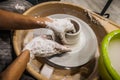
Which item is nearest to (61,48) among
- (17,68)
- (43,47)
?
(43,47)

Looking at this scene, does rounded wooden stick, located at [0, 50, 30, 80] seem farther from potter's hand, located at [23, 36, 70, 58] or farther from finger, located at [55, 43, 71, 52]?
finger, located at [55, 43, 71, 52]

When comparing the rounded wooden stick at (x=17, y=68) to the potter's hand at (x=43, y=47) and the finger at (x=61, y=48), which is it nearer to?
the potter's hand at (x=43, y=47)

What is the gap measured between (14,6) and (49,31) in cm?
28

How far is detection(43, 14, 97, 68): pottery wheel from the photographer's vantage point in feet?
3.92

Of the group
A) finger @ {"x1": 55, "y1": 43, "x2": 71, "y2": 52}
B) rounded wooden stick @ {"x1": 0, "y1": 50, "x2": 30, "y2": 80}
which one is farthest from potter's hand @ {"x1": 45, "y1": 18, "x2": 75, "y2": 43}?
rounded wooden stick @ {"x1": 0, "y1": 50, "x2": 30, "y2": 80}

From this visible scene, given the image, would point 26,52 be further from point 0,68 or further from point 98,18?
point 98,18

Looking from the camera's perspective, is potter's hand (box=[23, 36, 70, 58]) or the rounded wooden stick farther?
potter's hand (box=[23, 36, 70, 58])

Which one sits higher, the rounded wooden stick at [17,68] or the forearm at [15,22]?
the forearm at [15,22]

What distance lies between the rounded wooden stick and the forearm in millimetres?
158

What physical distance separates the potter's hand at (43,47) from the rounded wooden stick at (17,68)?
53 millimetres

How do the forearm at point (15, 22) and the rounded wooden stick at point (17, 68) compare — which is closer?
the rounded wooden stick at point (17, 68)

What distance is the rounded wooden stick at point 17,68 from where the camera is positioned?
38.3 inches

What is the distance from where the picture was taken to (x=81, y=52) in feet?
4.11

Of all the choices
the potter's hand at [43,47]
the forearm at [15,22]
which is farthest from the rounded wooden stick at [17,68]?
the forearm at [15,22]
